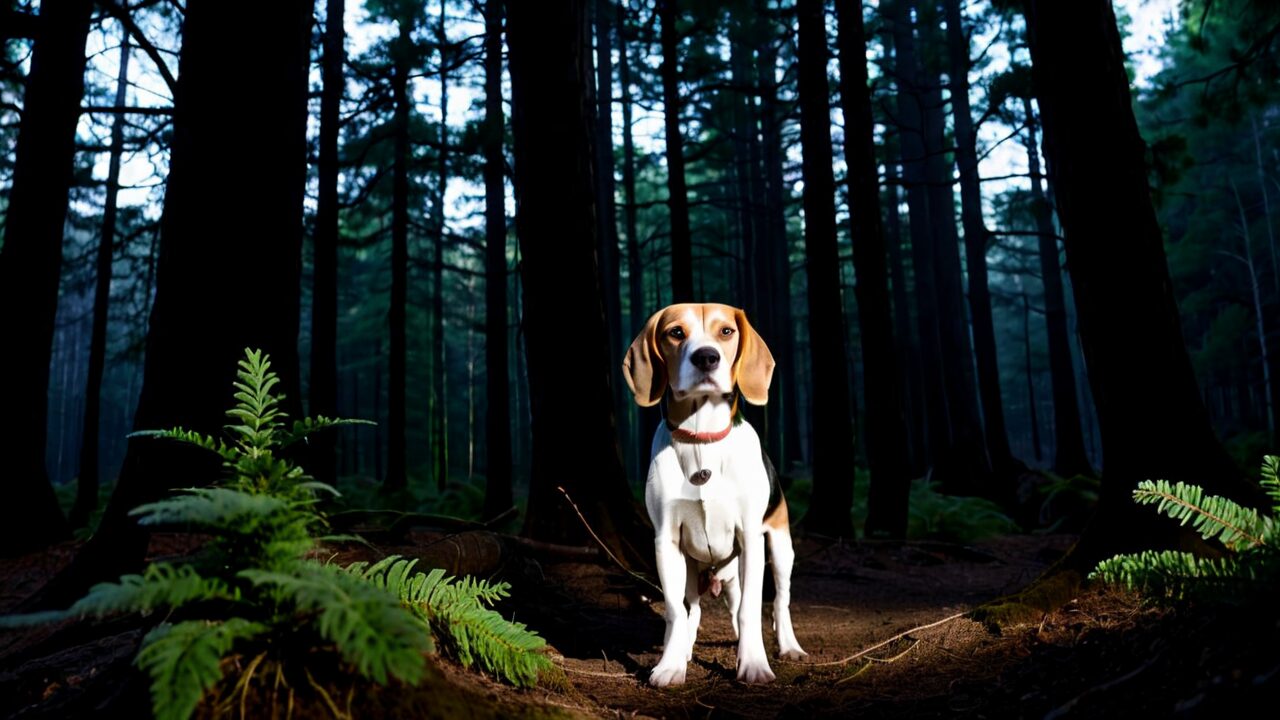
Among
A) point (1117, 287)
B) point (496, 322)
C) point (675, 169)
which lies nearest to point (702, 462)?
point (1117, 287)

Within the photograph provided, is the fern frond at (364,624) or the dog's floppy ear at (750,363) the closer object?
the fern frond at (364,624)

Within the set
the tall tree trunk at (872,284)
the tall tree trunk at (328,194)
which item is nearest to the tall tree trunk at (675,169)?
the tall tree trunk at (872,284)

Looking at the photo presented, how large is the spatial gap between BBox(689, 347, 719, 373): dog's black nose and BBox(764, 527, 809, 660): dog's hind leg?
103cm

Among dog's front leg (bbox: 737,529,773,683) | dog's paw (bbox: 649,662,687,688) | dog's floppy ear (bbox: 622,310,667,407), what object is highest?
dog's floppy ear (bbox: 622,310,667,407)

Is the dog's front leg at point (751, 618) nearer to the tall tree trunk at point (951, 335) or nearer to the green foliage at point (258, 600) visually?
the green foliage at point (258, 600)

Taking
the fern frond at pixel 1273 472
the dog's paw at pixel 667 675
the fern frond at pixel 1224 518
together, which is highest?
the fern frond at pixel 1273 472

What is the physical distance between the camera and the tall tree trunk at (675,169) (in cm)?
1205

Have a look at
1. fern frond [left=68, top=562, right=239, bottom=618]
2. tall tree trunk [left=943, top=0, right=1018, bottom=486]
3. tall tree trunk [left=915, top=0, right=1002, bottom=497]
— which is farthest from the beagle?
tall tree trunk [left=943, top=0, right=1018, bottom=486]

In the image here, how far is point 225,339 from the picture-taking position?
176 inches

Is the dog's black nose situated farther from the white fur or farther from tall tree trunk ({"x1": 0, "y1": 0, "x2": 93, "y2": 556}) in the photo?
tall tree trunk ({"x1": 0, "y1": 0, "x2": 93, "y2": 556})

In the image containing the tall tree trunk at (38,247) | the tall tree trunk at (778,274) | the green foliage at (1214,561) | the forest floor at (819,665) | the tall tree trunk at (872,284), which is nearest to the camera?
the forest floor at (819,665)

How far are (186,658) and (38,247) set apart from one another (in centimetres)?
998

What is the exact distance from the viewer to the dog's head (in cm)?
358

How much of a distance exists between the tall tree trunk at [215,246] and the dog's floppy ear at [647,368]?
2509mm
